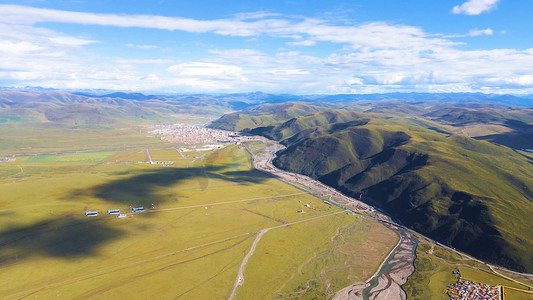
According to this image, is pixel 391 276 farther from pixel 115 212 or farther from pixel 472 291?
pixel 115 212

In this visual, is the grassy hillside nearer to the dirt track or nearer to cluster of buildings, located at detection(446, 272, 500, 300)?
the dirt track

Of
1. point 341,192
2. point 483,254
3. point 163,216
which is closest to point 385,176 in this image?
point 341,192

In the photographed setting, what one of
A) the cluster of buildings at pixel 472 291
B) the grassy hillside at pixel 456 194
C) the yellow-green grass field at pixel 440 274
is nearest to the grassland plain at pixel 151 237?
the yellow-green grass field at pixel 440 274

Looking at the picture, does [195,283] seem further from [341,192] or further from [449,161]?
[449,161]

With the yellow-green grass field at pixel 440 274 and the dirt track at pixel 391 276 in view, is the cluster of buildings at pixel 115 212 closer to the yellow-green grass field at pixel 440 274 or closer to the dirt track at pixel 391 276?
the dirt track at pixel 391 276

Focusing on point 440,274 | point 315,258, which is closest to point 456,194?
point 440,274

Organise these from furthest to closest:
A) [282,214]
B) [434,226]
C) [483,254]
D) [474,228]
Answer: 1. [282,214]
2. [434,226]
3. [474,228]
4. [483,254]
